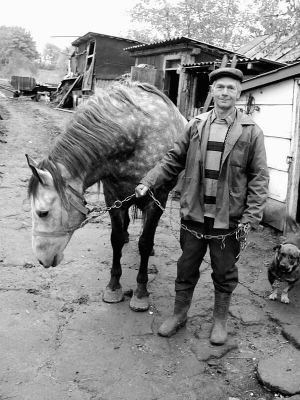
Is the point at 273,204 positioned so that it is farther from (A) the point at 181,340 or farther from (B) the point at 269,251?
(A) the point at 181,340

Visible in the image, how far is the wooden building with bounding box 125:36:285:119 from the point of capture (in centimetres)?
970

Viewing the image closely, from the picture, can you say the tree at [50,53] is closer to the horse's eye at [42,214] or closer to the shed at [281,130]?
the shed at [281,130]

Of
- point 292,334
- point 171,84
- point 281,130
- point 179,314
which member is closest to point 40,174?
point 179,314

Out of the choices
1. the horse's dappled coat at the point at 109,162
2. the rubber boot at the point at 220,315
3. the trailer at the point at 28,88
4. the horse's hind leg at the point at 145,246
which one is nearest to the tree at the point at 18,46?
the trailer at the point at 28,88

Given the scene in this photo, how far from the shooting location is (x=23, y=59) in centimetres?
4731

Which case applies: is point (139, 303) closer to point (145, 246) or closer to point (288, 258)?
point (145, 246)

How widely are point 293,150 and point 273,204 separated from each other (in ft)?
2.86

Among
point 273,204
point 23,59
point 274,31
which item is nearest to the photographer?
point 273,204

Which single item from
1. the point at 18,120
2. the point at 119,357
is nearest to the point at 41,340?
the point at 119,357

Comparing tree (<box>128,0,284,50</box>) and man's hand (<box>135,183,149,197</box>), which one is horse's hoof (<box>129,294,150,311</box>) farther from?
tree (<box>128,0,284,50</box>)

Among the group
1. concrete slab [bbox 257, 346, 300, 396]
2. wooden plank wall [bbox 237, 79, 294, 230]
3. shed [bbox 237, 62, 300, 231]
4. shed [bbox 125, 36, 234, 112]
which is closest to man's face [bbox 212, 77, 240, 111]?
concrete slab [bbox 257, 346, 300, 396]

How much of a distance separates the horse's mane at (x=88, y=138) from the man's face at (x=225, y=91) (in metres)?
0.83

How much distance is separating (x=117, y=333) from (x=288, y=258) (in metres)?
1.72

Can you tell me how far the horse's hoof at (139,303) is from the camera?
346 centimetres
